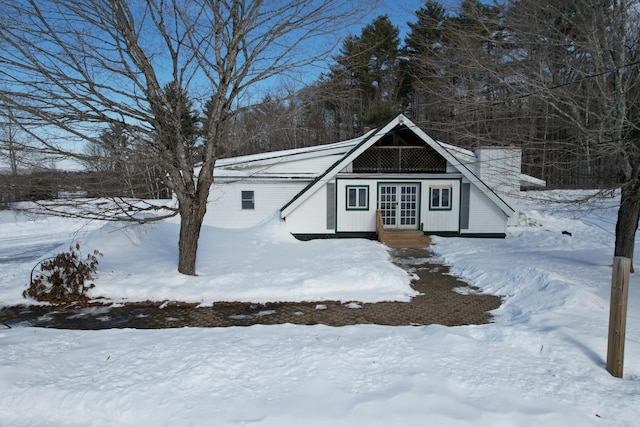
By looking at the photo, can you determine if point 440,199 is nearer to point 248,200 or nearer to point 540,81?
point 540,81

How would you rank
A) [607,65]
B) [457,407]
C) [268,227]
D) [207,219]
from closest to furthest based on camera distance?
[457,407] → [607,65] → [268,227] → [207,219]

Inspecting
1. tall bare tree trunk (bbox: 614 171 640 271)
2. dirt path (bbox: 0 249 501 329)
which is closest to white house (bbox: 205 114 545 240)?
tall bare tree trunk (bbox: 614 171 640 271)

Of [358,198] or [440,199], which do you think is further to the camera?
[440,199]

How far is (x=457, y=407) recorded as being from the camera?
3.33 metres

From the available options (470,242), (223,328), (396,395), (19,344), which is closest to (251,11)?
(223,328)

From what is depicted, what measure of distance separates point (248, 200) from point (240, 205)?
37 centimetres

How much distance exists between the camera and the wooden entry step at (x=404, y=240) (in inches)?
515

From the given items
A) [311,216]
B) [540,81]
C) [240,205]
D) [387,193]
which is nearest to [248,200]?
[240,205]

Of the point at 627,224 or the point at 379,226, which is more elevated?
the point at 627,224

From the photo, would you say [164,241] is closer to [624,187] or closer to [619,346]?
[619,346]

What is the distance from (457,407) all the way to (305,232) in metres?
11.0

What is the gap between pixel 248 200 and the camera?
15.0m

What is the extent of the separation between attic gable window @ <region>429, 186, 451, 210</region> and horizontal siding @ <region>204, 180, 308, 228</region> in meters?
5.01

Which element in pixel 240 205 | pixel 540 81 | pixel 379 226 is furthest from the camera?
pixel 240 205
